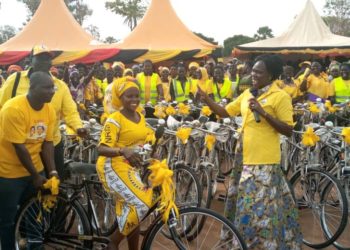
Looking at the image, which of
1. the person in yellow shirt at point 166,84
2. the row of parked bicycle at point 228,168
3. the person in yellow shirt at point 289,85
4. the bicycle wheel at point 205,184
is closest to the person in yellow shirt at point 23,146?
the row of parked bicycle at point 228,168

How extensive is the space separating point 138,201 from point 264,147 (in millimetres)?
1166

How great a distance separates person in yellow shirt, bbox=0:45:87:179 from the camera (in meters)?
4.24

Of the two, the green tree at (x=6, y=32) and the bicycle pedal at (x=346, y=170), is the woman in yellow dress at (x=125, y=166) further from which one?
the green tree at (x=6, y=32)

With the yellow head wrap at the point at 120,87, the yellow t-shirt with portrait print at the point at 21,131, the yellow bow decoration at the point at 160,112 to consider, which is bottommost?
the yellow bow decoration at the point at 160,112

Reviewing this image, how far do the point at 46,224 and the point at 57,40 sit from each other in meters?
17.6

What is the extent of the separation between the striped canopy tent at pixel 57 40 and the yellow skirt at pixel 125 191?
14.6m

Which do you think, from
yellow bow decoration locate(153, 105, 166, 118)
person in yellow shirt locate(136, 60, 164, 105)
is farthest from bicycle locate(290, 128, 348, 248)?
person in yellow shirt locate(136, 60, 164, 105)

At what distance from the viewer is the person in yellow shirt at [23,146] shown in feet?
11.4

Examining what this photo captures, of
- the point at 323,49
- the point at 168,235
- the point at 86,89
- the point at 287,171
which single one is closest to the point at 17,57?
the point at 86,89

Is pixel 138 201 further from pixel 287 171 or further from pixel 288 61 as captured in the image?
pixel 288 61

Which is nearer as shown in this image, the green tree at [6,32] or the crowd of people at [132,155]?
the crowd of people at [132,155]

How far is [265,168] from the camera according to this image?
3.67m

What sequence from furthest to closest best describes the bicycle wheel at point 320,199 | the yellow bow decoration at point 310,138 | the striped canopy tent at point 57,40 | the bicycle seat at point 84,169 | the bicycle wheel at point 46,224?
the striped canopy tent at point 57,40 < the yellow bow decoration at point 310,138 < the bicycle wheel at point 320,199 < the bicycle seat at point 84,169 < the bicycle wheel at point 46,224

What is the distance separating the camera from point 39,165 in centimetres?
386
